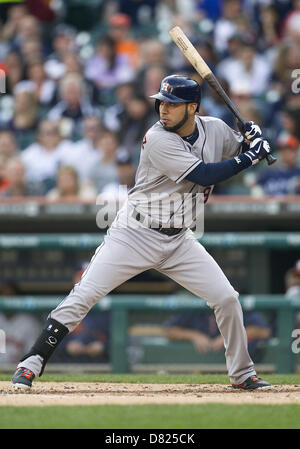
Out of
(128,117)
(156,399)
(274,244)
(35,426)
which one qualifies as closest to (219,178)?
(156,399)

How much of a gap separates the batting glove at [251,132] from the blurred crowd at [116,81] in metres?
2.94

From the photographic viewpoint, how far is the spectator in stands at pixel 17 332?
7164 millimetres

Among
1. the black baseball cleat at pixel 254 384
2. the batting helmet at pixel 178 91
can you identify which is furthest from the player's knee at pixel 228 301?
the batting helmet at pixel 178 91

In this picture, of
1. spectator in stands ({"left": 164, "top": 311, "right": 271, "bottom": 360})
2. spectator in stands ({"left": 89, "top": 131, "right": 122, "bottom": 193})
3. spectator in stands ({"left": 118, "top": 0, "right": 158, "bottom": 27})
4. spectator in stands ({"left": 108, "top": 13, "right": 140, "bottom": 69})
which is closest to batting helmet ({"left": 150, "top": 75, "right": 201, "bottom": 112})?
spectator in stands ({"left": 164, "top": 311, "right": 271, "bottom": 360})

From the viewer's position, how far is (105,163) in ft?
27.7

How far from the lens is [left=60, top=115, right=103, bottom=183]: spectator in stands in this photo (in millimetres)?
8516

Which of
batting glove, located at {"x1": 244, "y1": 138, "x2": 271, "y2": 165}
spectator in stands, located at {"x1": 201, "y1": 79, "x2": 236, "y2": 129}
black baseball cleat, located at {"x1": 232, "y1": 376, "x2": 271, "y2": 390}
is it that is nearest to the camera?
batting glove, located at {"x1": 244, "y1": 138, "x2": 271, "y2": 165}

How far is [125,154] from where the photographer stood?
8.21 metres

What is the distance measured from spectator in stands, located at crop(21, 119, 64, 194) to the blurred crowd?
12 mm

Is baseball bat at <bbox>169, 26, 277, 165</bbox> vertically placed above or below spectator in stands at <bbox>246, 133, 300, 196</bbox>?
above

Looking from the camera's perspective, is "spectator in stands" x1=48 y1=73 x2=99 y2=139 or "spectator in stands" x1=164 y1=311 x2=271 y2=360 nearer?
"spectator in stands" x1=164 y1=311 x2=271 y2=360

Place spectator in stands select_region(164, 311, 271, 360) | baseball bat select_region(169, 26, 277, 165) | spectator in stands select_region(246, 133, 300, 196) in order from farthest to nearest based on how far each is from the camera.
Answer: spectator in stands select_region(246, 133, 300, 196) → spectator in stands select_region(164, 311, 271, 360) → baseball bat select_region(169, 26, 277, 165)

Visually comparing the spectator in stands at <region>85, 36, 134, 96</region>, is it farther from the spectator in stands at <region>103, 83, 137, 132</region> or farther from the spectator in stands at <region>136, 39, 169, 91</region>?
the spectator in stands at <region>103, 83, 137, 132</region>

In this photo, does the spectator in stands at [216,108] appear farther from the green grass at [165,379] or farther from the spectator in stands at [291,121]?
the green grass at [165,379]
